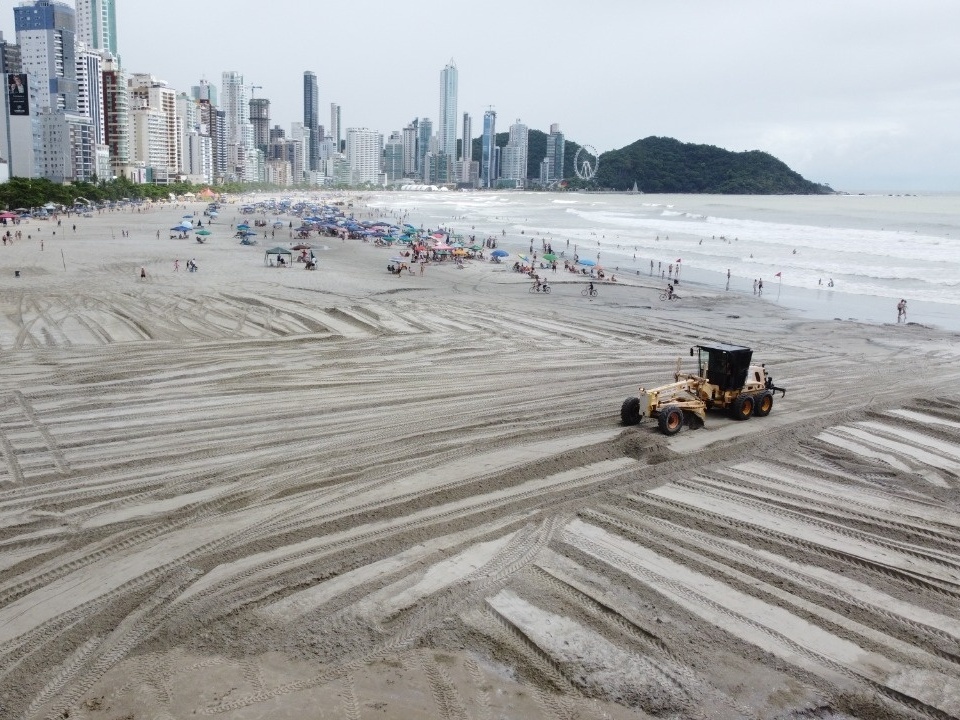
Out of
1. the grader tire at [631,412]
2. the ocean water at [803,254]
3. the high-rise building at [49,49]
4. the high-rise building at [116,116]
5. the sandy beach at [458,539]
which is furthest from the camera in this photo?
the high-rise building at [116,116]

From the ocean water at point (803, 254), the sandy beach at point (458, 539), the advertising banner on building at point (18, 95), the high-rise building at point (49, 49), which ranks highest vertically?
the high-rise building at point (49, 49)

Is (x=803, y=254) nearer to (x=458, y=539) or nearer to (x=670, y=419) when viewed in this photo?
(x=670, y=419)

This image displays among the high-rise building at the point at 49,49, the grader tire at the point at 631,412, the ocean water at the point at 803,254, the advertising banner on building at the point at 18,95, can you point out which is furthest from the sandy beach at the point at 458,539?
the high-rise building at the point at 49,49

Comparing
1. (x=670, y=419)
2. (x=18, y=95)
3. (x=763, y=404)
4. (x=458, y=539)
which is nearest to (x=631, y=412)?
(x=670, y=419)

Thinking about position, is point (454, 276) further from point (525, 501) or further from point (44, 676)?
point (44, 676)

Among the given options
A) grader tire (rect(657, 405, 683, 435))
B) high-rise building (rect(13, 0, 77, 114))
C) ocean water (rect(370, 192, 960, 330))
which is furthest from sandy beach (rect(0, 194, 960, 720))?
high-rise building (rect(13, 0, 77, 114))

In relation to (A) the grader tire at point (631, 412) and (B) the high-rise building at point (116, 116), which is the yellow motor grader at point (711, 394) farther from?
(B) the high-rise building at point (116, 116)

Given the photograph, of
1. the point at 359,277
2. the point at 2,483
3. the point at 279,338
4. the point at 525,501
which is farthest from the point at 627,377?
the point at 359,277
